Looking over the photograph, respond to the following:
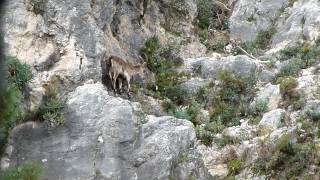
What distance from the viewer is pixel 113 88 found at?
45.1 feet

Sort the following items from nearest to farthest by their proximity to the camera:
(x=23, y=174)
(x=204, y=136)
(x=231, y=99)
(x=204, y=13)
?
(x=23, y=174)
(x=204, y=136)
(x=231, y=99)
(x=204, y=13)

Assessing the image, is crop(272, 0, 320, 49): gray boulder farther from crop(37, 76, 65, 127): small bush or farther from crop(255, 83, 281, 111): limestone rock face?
crop(37, 76, 65, 127): small bush

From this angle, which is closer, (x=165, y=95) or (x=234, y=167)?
(x=234, y=167)

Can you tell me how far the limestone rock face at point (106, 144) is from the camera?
10.9 m

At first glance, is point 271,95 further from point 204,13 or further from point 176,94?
point 204,13

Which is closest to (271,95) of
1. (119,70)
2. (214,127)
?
(214,127)

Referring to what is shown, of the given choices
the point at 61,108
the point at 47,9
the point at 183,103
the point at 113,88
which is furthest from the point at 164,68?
the point at 61,108

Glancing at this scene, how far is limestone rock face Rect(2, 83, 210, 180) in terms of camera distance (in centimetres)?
1089

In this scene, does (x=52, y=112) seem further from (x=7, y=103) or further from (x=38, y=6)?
(x=7, y=103)

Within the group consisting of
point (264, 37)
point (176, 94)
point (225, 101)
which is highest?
point (264, 37)

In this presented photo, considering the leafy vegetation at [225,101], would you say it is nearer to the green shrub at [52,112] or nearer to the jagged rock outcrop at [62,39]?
the jagged rock outcrop at [62,39]

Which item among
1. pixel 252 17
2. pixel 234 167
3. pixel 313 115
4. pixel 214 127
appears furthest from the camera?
pixel 252 17

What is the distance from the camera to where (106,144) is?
11305 millimetres

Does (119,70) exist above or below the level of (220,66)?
above
